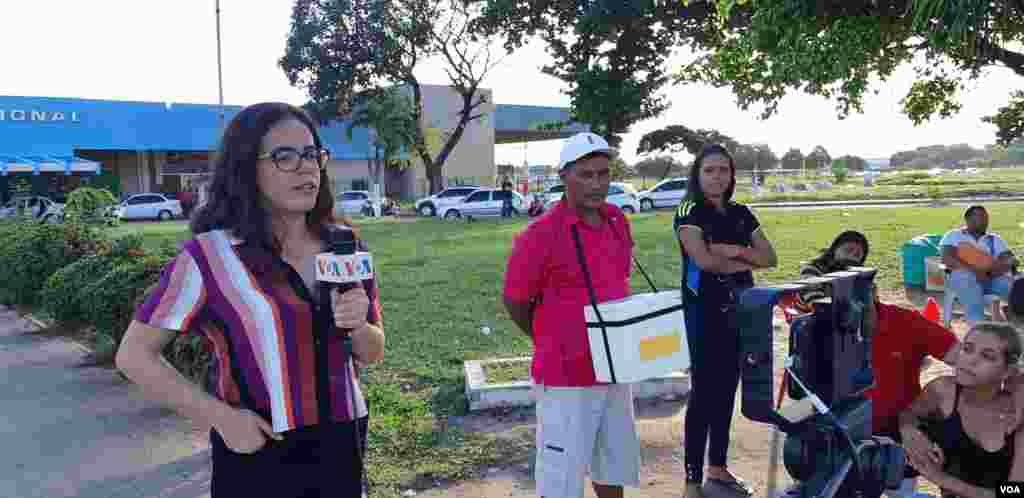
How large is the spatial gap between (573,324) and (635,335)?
0.28 meters

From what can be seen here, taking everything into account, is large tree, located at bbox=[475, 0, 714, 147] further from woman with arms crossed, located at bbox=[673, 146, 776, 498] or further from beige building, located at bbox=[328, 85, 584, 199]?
beige building, located at bbox=[328, 85, 584, 199]

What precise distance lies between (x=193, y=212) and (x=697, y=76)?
6841 millimetres

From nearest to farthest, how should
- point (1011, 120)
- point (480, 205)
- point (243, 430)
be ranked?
point (243, 430), point (1011, 120), point (480, 205)

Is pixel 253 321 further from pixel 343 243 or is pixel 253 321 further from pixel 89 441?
pixel 89 441

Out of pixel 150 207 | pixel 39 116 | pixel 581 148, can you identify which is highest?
pixel 39 116

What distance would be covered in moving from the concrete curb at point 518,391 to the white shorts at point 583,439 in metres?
2.10

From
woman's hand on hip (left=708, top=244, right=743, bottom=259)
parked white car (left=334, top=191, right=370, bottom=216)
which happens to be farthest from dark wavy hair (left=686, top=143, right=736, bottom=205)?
parked white car (left=334, top=191, right=370, bottom=216)

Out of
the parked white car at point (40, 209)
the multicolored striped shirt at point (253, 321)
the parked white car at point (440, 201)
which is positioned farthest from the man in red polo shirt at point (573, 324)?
the parked white car at point (440, 201)

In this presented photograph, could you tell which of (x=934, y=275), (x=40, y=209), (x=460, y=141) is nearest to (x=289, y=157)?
(x=934, y=275)

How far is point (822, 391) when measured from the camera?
2164 millimetres

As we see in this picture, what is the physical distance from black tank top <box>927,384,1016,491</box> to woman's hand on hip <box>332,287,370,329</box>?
229 centimetres

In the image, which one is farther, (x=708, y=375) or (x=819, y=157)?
(x=819, y=157)

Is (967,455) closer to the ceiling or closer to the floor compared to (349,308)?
closer to the floor

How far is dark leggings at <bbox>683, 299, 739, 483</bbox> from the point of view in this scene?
381 cm
